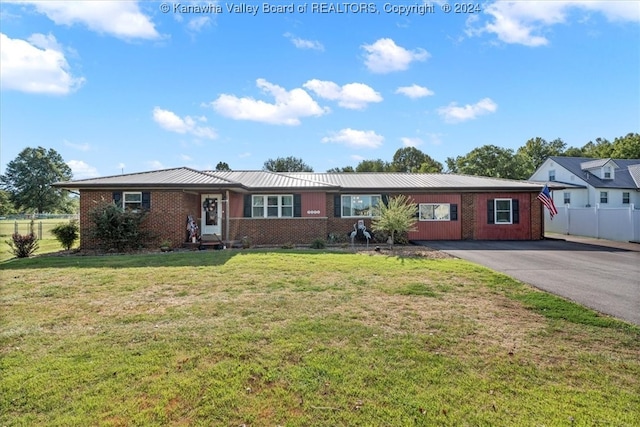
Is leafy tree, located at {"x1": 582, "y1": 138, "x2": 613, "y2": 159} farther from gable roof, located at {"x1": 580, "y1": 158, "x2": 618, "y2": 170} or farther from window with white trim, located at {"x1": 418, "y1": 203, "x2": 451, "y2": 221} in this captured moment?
window with white trim, located at {"x1": 418, "y1": 203, "x2": 451, "y2": 221}

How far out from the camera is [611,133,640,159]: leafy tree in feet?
137

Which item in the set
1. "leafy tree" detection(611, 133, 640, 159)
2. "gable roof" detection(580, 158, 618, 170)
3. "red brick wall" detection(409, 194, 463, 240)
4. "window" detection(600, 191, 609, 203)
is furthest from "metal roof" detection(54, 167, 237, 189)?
"leafy tree" detection(611, 133, 640, 159)

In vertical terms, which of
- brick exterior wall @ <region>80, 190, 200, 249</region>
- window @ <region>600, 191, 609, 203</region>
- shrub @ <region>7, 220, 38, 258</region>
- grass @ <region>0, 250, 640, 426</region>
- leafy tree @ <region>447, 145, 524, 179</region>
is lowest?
grass @ <region>0, 250, 640, 426</region>

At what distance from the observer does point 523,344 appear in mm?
4176

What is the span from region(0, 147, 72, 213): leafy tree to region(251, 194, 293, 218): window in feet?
172

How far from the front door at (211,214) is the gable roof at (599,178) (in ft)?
96.4

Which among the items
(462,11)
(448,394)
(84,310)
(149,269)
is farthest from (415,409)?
(462,11)

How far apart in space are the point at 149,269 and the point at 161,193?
244 inches

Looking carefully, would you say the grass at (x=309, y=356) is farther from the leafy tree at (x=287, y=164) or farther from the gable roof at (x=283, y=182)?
the leafy tree at (x=287, y=164)

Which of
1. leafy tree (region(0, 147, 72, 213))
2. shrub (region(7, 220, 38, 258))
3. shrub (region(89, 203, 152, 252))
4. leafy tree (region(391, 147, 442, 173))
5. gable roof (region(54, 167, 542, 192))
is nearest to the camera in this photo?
shrub (region(7, 220, 38, 258))

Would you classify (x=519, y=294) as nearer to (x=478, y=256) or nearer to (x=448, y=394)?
(x=448, y=394)

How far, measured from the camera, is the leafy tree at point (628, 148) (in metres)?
41.6

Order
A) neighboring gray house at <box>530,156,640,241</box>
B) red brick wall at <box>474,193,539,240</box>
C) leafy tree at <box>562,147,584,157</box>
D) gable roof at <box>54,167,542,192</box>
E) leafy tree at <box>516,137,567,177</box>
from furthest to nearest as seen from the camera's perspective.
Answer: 1. leafy tree at <box>516,137,567,177</box>
2. leafy tree at <box>562,147,584,157</box>
3. neighboring gray house at <box>530,156,640,241</box>
4. red brick wall at <box>474,193,539,240</box>
5. gable roof at <box>54,167,542,192</box>

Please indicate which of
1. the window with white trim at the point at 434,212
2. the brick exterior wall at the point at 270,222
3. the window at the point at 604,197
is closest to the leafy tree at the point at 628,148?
the window at the point at 604,197
